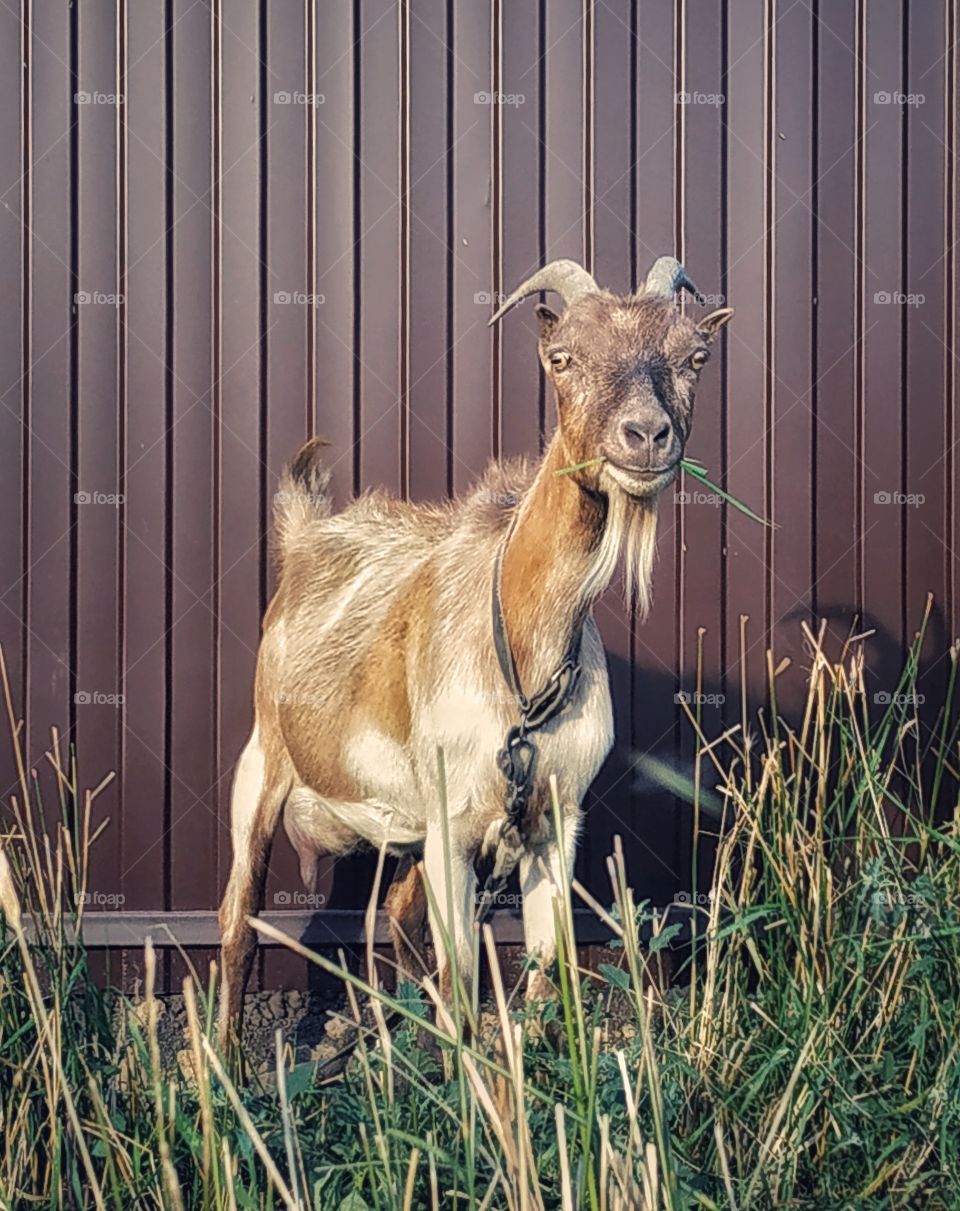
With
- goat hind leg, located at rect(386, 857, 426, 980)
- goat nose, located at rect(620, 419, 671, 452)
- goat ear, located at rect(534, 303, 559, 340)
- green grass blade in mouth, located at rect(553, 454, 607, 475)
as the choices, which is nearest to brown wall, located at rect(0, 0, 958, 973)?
goat hind leg, located at rect(386, 857, 426, 980)

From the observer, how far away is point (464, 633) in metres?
3.97

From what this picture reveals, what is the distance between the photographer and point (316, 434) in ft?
17.8

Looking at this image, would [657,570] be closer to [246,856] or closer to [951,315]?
[951,315]

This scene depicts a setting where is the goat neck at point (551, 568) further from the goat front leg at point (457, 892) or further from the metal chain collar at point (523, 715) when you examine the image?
the goat front leg at point (457, 892)

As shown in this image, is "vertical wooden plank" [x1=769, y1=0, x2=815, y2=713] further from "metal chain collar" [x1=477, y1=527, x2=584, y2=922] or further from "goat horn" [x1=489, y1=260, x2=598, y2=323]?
"goat horn" [x1=489, y1=260, x2=598, y2=323]

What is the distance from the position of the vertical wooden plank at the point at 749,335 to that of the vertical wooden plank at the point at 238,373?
6.01 ft

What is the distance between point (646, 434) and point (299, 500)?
83.4 inches

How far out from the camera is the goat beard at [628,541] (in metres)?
3.54

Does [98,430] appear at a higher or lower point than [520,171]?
lower

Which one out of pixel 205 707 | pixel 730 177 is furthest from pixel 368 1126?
pixel 730 177

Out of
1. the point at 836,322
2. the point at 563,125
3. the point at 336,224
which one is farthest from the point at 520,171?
the point at 836,322

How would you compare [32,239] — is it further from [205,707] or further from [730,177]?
[730,177]

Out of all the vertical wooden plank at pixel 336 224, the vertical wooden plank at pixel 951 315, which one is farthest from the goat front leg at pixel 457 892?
the vertical wooden plank at pixel 951 315

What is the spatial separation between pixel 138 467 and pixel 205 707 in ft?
3.14
